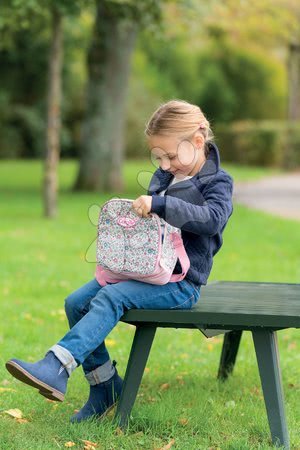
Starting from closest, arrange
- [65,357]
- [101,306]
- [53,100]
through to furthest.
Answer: [65,357], [101,306], [53,100]

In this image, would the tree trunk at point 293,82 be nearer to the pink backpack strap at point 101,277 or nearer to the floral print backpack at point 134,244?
the pink backpack strap at point 101,277

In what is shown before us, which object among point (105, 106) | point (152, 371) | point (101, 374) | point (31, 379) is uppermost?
point (31, 379)

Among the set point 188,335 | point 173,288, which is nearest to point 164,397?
point 173,288

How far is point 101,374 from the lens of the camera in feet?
14.3

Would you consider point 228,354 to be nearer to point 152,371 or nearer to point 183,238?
point 152,371

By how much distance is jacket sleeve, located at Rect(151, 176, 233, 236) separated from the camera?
13.1 feet

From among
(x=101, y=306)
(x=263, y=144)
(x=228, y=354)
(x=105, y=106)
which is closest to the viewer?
(x=101, y=306)

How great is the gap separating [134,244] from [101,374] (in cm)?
68

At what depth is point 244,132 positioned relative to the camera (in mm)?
36312

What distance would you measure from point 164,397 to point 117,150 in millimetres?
16595

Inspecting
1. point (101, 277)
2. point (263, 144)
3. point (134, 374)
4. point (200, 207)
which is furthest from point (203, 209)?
point (263, 144)

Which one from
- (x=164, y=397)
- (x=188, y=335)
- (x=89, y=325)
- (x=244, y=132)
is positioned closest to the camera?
(x=89, y=325)

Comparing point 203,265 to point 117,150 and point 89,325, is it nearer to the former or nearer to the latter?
point 89,325

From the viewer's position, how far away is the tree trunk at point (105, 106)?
66.8ft
